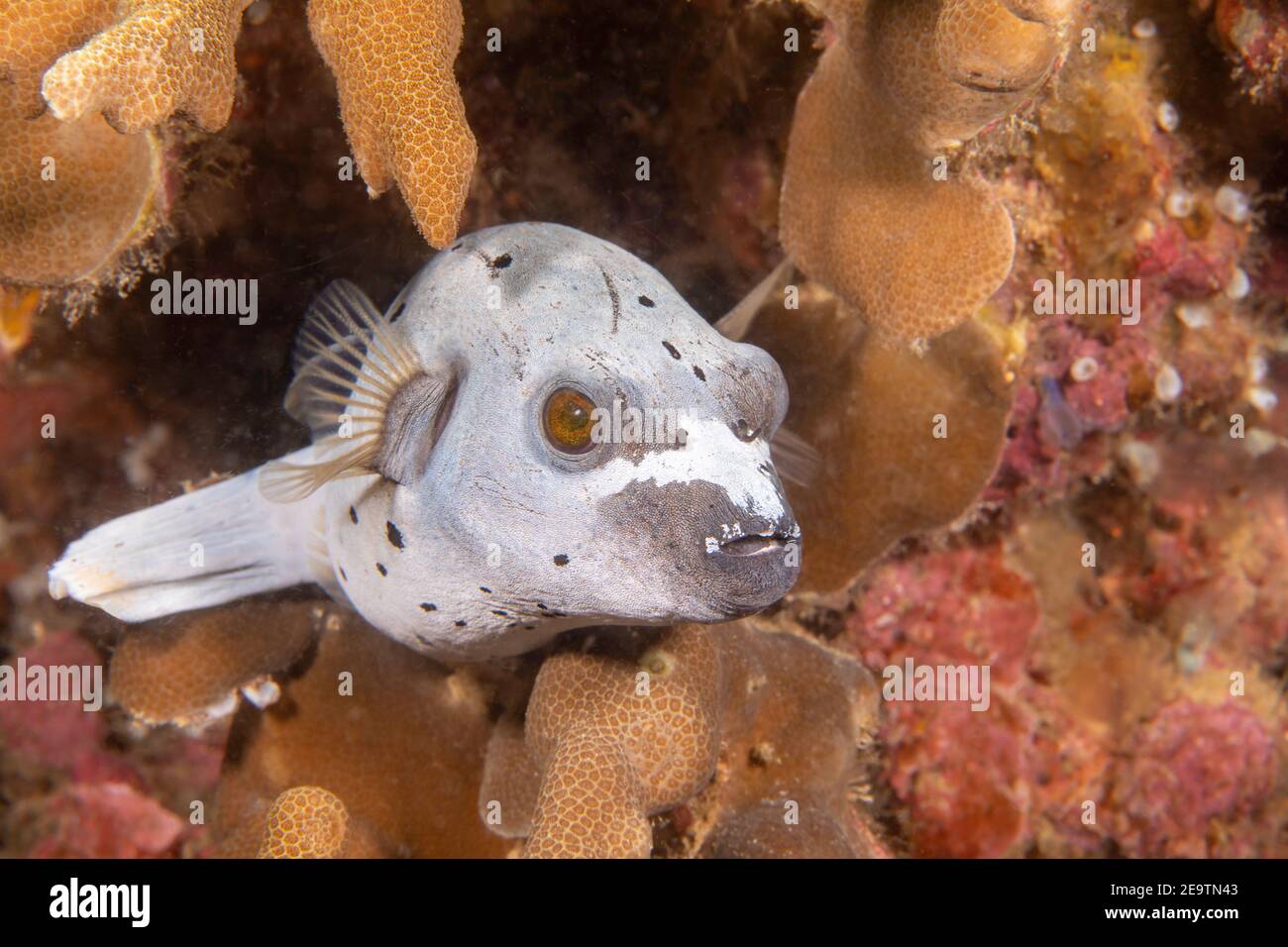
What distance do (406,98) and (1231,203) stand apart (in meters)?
4.59

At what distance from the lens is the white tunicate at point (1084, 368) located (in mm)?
4652

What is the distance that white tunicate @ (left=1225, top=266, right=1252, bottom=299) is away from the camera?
15.6ft

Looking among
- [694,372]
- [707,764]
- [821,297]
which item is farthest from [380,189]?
[707,764]

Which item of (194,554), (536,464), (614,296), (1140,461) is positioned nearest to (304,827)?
(194,554)

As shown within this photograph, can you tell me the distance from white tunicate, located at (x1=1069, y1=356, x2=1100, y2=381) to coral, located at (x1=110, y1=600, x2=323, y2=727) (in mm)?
4545

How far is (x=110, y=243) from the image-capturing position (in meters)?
3.36

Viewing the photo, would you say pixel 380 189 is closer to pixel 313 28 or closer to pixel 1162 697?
pixel 313 28

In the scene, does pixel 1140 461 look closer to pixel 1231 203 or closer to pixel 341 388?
pixel 1231 203

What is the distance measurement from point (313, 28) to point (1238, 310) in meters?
5.23

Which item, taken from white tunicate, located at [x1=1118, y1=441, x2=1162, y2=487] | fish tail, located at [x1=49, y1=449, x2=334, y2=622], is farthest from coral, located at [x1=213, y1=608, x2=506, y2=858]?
white tunicate, located at [x1=1118, y1=441, x2=1162, y2=487]

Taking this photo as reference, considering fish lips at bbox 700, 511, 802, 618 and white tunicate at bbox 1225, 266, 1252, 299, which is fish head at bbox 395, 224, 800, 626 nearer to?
fish lips at bbox 700, 511, 802, 618
